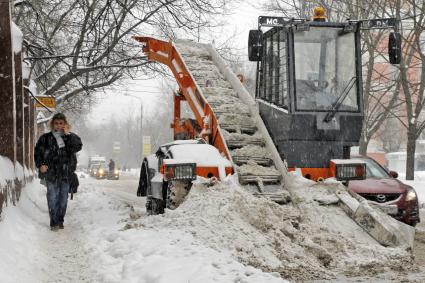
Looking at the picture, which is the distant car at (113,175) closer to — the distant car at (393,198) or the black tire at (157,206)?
the distant car at (393,198)

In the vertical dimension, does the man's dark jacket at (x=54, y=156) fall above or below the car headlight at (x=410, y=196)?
above

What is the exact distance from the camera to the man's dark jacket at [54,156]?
9.12 metres

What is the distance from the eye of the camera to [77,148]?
9289mm

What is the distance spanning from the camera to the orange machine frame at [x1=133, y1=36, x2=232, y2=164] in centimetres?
870

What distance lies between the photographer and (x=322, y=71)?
827 cm

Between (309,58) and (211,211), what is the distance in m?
2.86

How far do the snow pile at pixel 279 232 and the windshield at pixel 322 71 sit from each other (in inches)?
55.5

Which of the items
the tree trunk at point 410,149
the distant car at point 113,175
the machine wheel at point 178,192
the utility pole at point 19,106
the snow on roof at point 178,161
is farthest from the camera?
the distant car at point 113,175

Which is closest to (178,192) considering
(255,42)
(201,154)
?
(201,154)

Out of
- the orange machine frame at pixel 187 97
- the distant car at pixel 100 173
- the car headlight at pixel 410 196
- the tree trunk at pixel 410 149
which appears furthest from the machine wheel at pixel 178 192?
the distant car at pixel 100 173

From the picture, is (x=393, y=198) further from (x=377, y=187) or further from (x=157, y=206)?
(x=157, y=206)

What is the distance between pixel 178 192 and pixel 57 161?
250 cm

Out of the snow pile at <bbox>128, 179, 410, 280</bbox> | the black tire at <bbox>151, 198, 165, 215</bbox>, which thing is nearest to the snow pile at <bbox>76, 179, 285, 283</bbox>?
the snow pile at <bbox>128, 179, 410, 280</bbox>

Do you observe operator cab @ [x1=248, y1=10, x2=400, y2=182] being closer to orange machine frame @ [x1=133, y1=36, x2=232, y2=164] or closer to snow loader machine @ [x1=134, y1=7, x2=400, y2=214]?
snow loader machine @ [x1=134, y1=7, x2=400, y2=214]
